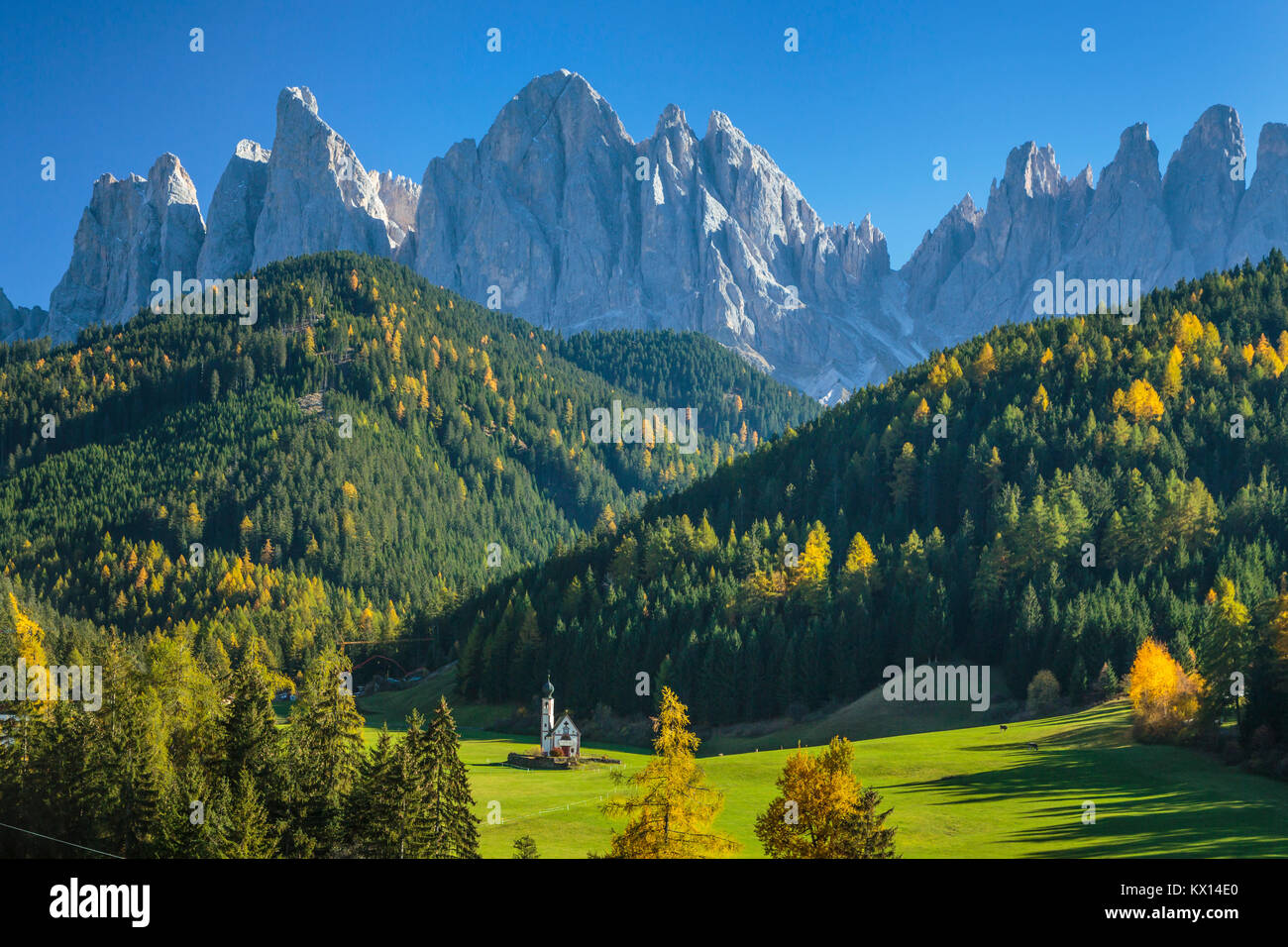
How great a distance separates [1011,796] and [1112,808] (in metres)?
7.20

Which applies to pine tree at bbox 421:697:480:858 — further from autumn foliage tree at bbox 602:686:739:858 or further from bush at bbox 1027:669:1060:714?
bush at bbox 1027:669:1060:714

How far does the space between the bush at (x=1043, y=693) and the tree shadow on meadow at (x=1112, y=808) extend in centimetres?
2271

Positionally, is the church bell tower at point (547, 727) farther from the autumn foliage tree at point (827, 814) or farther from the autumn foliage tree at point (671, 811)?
the autumn foliage tree at point (827, 814)

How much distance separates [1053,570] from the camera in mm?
114125

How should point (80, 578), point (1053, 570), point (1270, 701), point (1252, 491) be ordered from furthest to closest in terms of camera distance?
point (80, 578), point (1252, 491), point (1053, 570), point (1270, 701)

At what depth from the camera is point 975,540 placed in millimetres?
132500

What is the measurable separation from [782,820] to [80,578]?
630ft

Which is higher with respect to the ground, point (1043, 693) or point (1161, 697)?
point (1161, 697)

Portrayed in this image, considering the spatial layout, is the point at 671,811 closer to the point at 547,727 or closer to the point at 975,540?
the point at 547,727

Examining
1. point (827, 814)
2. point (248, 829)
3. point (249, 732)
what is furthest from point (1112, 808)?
point (249, 732)

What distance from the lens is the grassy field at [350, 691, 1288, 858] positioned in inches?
1987
